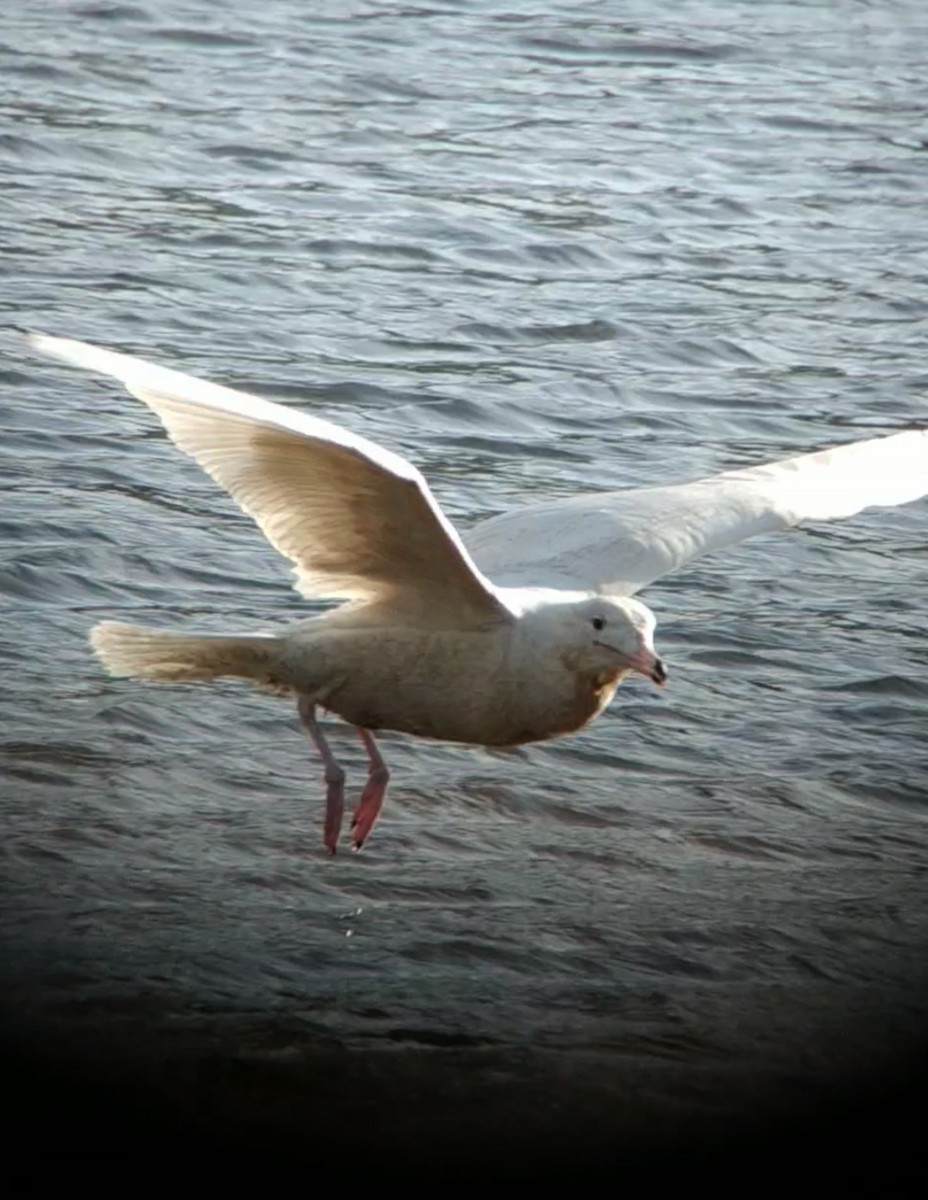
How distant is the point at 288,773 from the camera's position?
8727mm

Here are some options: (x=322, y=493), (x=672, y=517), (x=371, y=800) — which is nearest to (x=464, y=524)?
(x=672, y=517)

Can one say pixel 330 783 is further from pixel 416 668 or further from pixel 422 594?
pixel 422 594

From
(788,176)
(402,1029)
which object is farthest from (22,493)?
(788,176)

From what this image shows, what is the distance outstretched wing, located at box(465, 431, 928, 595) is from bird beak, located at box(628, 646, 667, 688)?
2.06 feet

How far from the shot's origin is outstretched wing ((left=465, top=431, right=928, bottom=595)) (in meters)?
8.12

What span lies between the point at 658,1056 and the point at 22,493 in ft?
16.3

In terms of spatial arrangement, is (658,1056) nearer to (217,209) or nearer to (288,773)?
(288,773)

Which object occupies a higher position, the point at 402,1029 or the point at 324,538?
the point at 324,538

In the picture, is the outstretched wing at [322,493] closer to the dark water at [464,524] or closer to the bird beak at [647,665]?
the bird beak at [647,665]

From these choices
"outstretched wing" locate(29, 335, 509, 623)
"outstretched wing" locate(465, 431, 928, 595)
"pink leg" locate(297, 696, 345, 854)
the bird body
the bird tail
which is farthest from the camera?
"outstretched wing" locate(465, 431, 928, 595)

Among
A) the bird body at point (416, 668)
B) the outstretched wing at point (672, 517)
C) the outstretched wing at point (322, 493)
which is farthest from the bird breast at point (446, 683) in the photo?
the outstretched wing at point (672, 517)

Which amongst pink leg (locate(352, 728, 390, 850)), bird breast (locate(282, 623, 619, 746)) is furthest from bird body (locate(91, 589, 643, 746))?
pink leg (locate(352, 728, 390, 850))

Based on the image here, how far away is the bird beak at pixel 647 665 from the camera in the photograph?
7406 mm

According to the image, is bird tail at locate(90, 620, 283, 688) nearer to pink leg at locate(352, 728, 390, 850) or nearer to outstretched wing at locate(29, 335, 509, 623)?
outstretched wing at locate(29, 335, 509, 623)
